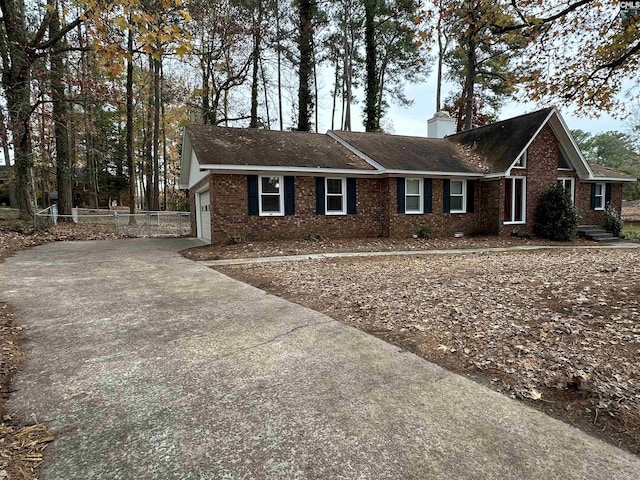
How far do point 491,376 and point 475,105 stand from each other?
2703cm

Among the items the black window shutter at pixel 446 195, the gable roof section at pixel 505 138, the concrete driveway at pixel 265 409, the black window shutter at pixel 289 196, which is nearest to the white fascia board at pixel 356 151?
the black window shutter at pixel 446 195

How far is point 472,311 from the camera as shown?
461cm

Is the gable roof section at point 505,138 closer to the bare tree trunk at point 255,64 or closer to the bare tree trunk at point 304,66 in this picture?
the bare tree trunk at point 304,66

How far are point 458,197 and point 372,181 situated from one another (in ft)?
13.0

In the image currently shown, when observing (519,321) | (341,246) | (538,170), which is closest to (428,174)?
(341,246)

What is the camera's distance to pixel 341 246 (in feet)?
39.1

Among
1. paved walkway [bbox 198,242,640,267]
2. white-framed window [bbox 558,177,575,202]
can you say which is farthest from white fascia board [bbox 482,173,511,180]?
white-framed window [bbox 558,177,575,202]

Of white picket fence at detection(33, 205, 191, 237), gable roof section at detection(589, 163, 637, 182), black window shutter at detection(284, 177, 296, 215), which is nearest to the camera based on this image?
black window shutter at detection(284, 177, 296, 215)

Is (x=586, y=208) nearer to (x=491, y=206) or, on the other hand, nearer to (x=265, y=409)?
(x=491, y=206)

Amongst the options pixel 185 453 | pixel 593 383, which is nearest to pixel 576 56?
pixel 593 383

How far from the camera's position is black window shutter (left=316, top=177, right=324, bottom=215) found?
13070 millimetres

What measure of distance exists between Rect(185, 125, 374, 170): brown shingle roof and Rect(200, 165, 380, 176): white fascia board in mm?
130

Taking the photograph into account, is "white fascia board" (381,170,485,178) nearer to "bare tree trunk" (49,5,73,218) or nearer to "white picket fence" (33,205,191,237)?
"white picket fence" (33,205,191,237)

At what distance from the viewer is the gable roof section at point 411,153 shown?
14.1 m
